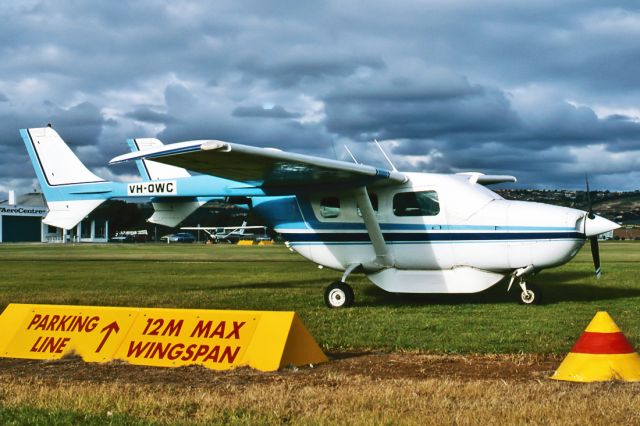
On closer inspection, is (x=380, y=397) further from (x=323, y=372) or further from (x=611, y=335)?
(x=611, y=335)

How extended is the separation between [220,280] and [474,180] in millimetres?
10272

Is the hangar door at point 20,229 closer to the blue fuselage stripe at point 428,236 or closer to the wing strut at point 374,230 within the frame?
the blue fuselage stripe at point 428,236

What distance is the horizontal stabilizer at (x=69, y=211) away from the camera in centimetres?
1734

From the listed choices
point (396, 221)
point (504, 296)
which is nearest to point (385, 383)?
point (396, 221)

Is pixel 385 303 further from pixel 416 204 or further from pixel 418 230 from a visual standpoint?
pixel 416 204

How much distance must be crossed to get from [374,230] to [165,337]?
6.77 m

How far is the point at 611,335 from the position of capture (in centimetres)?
704

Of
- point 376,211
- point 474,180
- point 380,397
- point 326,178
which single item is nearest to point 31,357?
point 380,397

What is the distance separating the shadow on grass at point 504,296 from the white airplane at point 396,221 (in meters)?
0.89

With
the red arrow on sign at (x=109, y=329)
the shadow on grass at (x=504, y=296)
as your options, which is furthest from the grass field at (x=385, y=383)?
the shadow on grass at (x=504, y=296)

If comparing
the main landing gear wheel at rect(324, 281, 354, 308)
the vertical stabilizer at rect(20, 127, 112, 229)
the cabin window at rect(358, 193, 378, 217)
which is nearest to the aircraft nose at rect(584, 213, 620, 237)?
the cabin window at rect(358, 193, 378, 217)

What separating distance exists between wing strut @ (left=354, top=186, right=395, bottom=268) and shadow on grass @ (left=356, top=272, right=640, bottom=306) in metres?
0.91

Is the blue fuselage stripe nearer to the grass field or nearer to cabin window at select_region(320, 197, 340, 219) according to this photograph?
cabin window at select_region(320, 197, 340, 219)

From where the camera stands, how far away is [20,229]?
383ft
